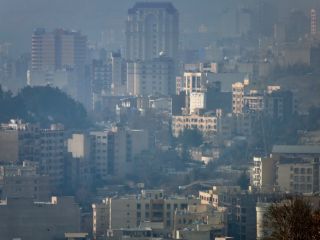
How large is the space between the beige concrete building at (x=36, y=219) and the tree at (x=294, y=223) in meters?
6.56

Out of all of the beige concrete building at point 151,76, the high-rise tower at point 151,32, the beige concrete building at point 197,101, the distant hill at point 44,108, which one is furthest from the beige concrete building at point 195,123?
the high-rise tower at point 151,32

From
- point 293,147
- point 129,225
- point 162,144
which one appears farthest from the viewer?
point 162,144

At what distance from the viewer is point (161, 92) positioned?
113 feet

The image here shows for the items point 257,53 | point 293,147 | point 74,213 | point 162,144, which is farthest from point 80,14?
point 74,213

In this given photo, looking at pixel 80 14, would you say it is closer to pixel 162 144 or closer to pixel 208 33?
pixel 208 33

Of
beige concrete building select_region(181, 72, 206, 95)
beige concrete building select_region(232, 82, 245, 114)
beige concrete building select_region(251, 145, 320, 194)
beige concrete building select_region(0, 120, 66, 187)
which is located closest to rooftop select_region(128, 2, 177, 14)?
beige concrete building select_region(181, 72, 206, 95)

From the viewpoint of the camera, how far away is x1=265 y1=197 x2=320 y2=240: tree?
38.1 ft

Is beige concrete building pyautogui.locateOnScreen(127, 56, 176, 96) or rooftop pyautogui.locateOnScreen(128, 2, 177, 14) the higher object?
rooftop pyautogui.locateOnScreen(128, 2, 177, 14)

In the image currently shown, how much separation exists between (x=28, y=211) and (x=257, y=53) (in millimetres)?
13319

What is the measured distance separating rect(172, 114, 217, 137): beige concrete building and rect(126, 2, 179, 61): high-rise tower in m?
7.09

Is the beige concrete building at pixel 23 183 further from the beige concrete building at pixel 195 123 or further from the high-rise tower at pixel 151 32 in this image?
the high-rise tower at pixel 151 32

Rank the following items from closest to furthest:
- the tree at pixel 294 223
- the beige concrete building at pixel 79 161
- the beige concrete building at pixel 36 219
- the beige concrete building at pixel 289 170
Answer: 1. the tree at pixel 294 223
2. the beige concrete building at pixel 36 219
3. the beige concrete building at pixel 289 170
4. the beige concrete building at pixel 79 161

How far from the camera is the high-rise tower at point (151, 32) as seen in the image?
37281 millimetres

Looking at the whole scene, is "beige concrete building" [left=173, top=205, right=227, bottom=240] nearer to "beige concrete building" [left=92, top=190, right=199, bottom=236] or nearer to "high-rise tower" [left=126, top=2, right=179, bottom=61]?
"beige concrete building" [left=92, top=190, right=199, bottom=236]
